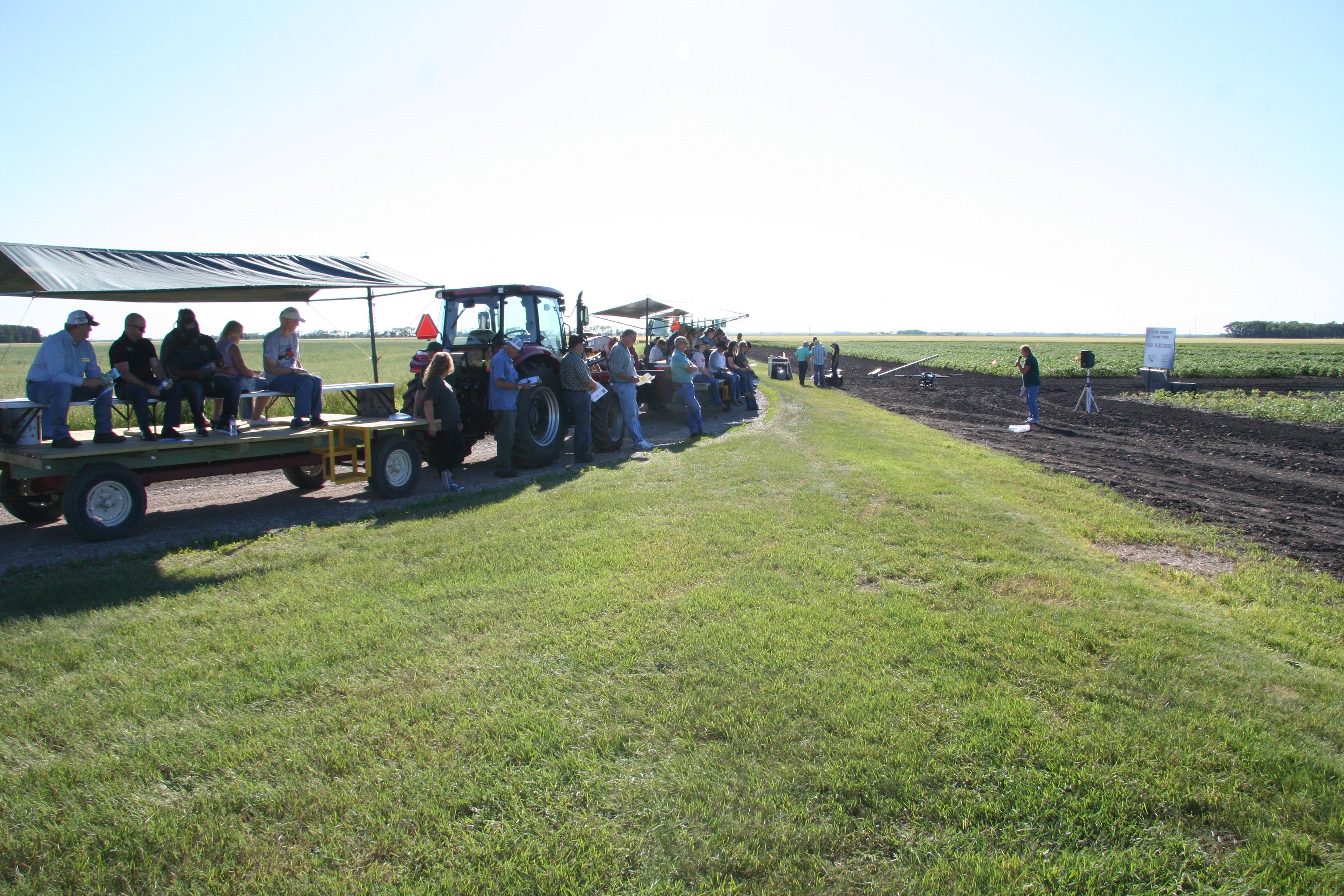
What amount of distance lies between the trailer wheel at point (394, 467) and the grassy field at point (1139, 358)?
2798cm

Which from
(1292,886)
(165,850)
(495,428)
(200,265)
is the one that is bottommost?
(1292,886)

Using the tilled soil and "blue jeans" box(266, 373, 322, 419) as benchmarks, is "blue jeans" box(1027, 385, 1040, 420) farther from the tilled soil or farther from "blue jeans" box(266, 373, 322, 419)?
"blue jeans" box(266, 373, 322, 419)

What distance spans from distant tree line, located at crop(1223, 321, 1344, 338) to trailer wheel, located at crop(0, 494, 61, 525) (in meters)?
135

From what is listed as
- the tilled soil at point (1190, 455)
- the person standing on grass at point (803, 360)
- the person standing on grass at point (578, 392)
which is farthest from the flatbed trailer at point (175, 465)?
the person standing on grass at point (803, 360)

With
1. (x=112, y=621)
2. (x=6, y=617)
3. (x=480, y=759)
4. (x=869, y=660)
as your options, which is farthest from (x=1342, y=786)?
(x=6, y=617)

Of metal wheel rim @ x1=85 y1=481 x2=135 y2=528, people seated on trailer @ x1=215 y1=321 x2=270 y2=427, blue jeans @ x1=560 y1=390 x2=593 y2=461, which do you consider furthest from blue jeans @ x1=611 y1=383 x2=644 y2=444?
metal wheel rim @ x1=85 y1=481 x2=135 y2=528

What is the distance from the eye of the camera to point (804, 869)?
8.74 feet

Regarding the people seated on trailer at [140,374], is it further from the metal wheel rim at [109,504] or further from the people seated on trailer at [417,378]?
the people seated on trailer at [417,378]

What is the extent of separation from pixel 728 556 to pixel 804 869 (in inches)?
135

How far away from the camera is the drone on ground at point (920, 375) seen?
2989cm

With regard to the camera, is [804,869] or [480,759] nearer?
[804,869]

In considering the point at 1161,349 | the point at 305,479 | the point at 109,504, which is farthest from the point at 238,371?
the point at 1161,349

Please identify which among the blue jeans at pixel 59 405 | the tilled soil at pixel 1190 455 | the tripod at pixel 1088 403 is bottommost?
the tilled soil at pixel 1190 455

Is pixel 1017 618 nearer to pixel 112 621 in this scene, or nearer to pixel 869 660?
pixel 869 660
